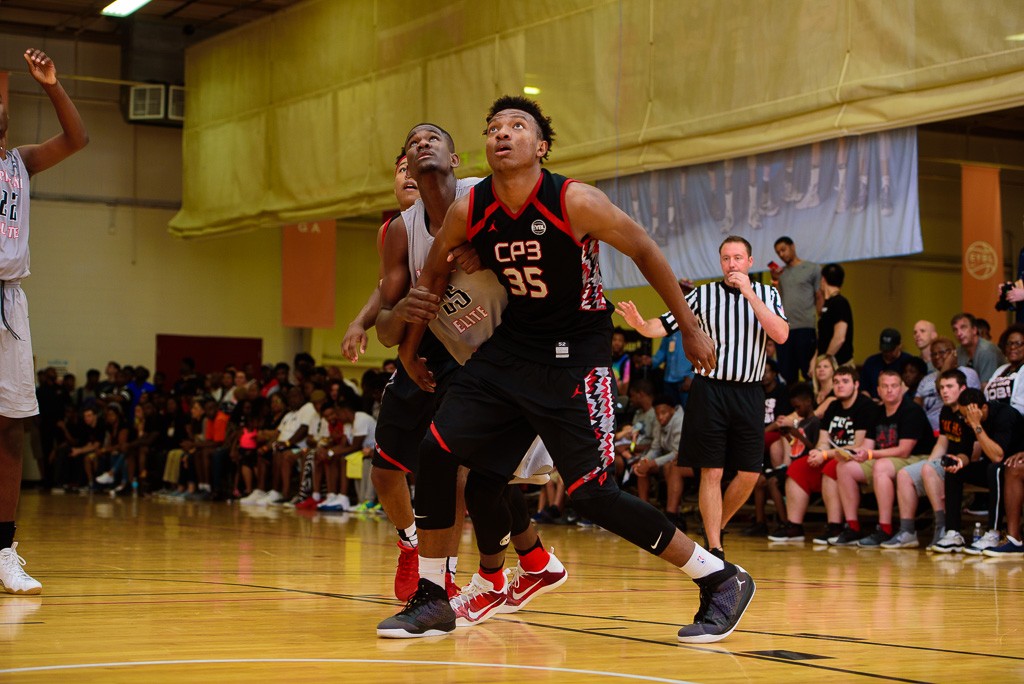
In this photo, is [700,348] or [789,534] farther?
[789,534]

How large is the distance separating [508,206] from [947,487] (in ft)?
20.3

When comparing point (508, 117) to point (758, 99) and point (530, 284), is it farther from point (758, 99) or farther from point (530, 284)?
point (758, 99)

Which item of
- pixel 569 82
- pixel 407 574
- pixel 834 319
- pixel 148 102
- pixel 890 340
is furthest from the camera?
pixel 148 102

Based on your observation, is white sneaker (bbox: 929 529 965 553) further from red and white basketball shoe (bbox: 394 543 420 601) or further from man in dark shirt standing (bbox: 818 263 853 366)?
red and white basketball shoe (bbox: 394 543 420 601)

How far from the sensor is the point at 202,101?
19.0 m

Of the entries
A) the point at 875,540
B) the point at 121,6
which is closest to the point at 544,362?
the point at 875,540

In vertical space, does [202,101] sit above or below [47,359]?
above

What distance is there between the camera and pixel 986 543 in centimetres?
872

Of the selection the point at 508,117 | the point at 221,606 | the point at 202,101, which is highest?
the point at 202,101

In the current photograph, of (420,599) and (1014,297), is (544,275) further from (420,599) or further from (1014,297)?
(1014,297)

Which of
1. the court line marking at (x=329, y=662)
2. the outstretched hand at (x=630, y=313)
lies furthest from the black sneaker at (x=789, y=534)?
the court line marking at (x=329, y=662)

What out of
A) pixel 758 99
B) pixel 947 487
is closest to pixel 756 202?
pixel 758 99

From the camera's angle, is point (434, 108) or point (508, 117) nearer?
point (508, 117)

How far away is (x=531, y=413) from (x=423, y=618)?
0.73 meters
